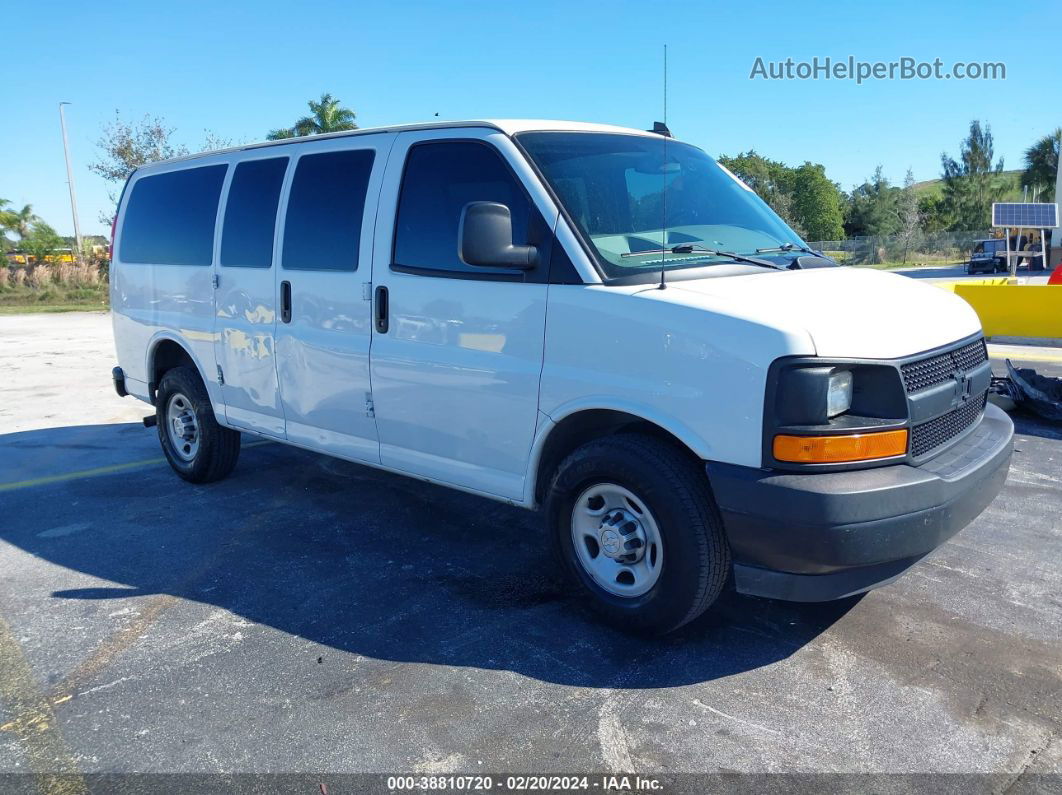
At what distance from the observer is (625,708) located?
10.1ft

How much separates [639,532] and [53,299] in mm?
30961

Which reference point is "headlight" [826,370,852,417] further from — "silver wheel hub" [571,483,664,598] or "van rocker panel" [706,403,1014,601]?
"silver wheel hub" [571,483,664,598]

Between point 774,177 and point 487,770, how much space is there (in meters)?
76.1

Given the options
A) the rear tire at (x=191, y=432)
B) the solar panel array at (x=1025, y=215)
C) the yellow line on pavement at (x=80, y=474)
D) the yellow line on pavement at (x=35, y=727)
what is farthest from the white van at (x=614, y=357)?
the solar panel array at (x=1025, y=215)

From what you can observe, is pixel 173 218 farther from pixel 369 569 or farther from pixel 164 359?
pixel 369 569

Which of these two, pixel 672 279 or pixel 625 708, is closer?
pixel 625 708

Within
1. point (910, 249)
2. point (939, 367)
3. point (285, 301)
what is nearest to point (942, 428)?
point (939, 367)

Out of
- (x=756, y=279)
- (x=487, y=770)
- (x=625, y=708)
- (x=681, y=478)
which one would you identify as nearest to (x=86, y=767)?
(x=487, y=770)

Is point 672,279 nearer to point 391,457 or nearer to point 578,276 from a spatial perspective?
point 578,276

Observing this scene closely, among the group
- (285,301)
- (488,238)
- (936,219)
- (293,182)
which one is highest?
(936,219)

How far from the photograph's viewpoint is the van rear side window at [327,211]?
4.47m

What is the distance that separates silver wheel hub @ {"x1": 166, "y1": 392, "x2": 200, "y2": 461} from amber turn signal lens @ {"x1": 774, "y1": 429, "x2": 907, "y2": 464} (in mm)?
4451

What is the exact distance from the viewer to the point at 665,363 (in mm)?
3234

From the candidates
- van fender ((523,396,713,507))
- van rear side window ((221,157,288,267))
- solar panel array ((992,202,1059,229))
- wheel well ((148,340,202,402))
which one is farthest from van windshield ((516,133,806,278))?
solar panel array ((992,202,1059,229))
